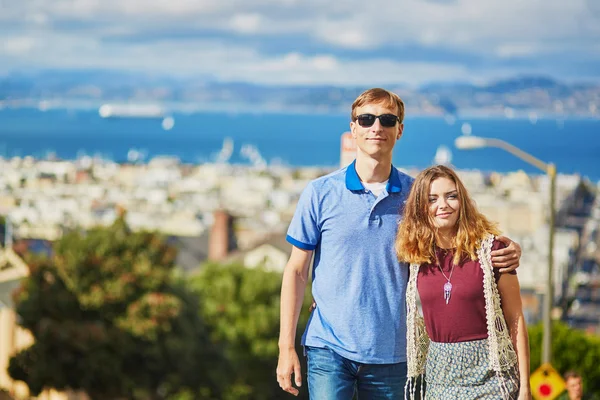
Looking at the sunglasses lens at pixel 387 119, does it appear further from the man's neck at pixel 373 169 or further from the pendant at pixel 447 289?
the pendant at pixel 447 289

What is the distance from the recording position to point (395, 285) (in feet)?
14.5

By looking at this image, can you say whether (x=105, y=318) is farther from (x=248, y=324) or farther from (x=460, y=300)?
(x=460, y=300)

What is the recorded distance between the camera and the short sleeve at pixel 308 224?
455 centimetres

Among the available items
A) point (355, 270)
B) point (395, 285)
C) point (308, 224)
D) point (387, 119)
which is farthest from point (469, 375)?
point (387, 119)

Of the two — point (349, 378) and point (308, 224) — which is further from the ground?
point (308, 224)

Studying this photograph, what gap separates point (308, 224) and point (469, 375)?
35.6 inches

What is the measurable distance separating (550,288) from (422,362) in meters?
16.8

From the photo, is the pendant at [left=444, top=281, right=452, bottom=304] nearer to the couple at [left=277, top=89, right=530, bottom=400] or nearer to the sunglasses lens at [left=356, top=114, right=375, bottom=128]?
the couple at [left=277, top=89, right=530, bottom=400]

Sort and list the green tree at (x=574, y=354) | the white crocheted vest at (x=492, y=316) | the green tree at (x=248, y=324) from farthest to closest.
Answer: the green tree at (x=248, y=324), the green tree at (x=574, y=354), the white crocheted vest at (x=492, y=316)

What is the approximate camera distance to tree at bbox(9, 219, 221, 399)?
24.5 m

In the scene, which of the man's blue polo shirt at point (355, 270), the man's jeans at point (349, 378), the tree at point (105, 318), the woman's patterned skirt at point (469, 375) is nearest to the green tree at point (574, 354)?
the tree at point (105, 318)

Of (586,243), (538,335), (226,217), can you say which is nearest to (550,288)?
(538,335)

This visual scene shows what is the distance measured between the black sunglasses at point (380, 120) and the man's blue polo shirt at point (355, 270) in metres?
0.24

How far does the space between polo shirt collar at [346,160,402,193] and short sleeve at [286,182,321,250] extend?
0.15m
